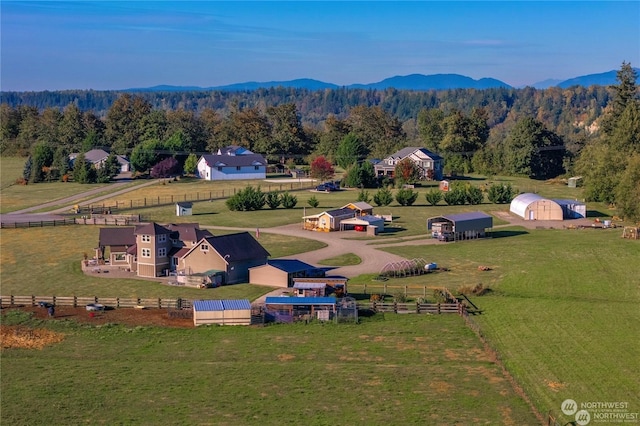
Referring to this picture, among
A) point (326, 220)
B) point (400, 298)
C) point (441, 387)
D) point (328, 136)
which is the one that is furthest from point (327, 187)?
point (441, 387)

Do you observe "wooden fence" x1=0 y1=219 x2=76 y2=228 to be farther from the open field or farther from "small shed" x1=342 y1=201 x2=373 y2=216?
"small shed" x1=342 y1=201 x2=373 y2=216

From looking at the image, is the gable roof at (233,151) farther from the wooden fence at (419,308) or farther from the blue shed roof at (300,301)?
the wooden fence at (419,308)

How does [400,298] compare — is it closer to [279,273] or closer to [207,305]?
[279,273]

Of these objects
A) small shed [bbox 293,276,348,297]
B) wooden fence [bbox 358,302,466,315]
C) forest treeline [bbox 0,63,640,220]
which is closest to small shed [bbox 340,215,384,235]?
small shed [bbox 293,276,348,297]

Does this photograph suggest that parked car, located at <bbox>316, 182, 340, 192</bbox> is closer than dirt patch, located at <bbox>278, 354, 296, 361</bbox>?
No

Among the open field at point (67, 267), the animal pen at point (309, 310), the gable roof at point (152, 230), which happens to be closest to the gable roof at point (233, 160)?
the open field at point (67, 267)


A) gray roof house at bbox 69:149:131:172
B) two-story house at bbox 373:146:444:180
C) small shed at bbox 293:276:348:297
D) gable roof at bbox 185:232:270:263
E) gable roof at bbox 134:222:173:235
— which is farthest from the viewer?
gray roof house at bbox 69:149:131:172
